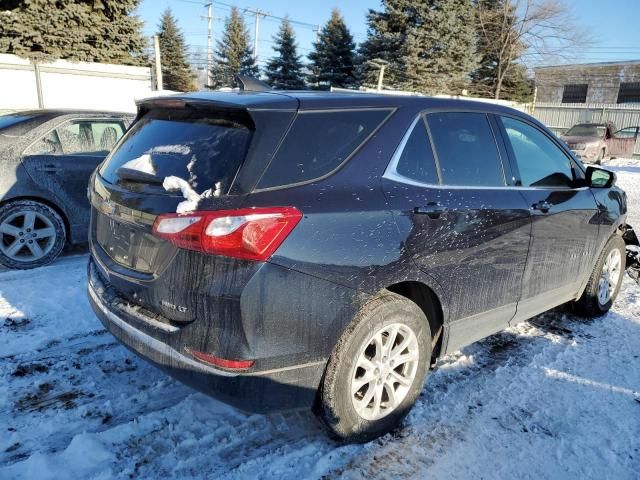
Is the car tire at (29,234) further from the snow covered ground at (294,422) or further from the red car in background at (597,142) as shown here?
the red car in background at (597,142)

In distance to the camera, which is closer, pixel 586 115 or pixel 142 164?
pixel 142 164

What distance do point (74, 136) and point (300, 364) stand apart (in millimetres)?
4507

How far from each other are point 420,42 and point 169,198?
30.7m

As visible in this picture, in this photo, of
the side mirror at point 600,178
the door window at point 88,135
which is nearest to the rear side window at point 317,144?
the side mirror at point 600,178

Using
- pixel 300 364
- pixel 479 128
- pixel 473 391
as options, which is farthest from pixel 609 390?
pixel 300 364

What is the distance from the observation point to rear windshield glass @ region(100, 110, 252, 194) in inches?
88.7

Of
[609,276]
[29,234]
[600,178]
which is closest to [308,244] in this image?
[600,178]

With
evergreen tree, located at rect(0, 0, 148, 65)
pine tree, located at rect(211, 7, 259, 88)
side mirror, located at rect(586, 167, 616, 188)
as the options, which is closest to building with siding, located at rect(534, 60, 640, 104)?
pine tree, located at rect(211, 7, 259, 88)

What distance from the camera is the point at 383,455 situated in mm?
2613

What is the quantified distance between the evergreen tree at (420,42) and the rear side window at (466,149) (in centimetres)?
2828

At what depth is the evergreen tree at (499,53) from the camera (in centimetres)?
3591

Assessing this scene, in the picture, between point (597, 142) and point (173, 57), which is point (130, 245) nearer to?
point (597, 142)

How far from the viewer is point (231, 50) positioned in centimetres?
4728

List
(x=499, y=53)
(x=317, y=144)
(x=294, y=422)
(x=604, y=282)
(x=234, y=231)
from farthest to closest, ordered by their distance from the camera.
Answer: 1. (x=499, y=53)
2. (x=604, y=282)
3. (x=294, y=422)
4. (x=317, y=144)
5. (x=234, y=231)
